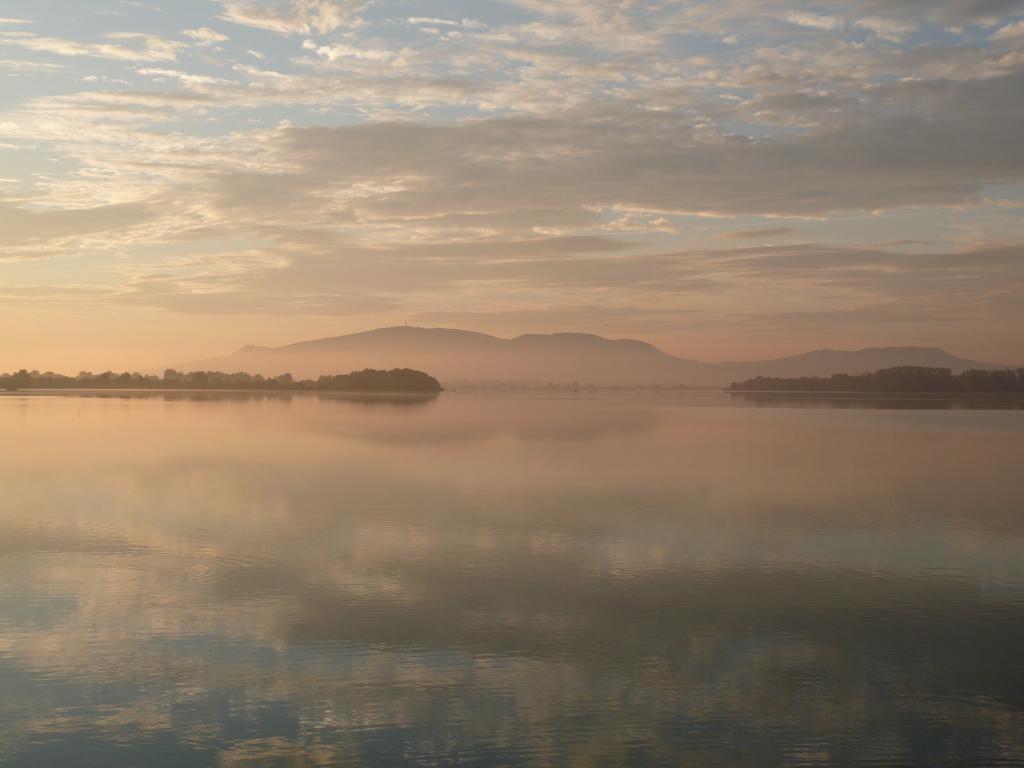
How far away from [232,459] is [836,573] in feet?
78.1

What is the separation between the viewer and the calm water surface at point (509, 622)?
8.67 metres

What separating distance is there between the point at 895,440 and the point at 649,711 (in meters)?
39.1

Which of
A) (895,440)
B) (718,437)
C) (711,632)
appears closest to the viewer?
(711,632)

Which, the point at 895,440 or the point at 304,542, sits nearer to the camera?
the point at 304,542

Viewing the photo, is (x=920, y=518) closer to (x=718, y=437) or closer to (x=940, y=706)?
(x=940, y=706)

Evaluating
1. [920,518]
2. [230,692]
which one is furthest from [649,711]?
Result: [920,518]

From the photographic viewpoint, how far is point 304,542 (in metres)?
17.5

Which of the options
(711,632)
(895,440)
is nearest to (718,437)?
(895,440)

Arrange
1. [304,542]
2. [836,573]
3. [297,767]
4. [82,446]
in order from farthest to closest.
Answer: [82,446] → [304,542] → [836,573] → [297,767]

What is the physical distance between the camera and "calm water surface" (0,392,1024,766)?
28.5 feet

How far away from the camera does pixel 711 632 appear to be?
11836 mm

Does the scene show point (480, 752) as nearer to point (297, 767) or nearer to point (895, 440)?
point (297, 767)

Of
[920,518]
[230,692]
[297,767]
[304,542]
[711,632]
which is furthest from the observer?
[920,518]

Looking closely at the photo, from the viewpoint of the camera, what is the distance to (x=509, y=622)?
1220 cm
